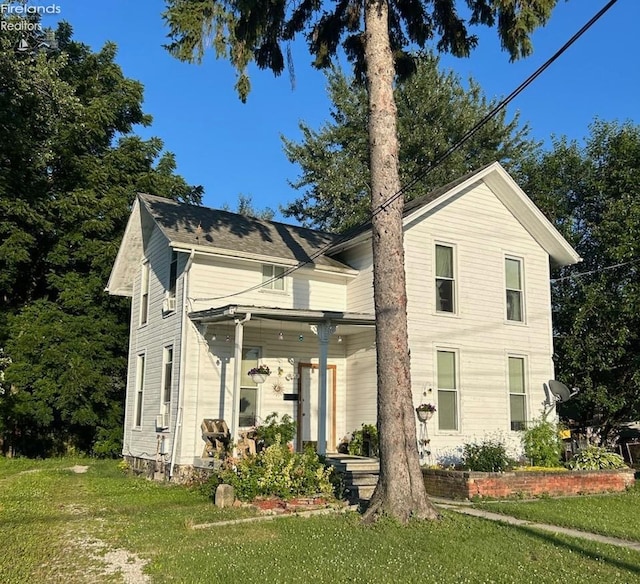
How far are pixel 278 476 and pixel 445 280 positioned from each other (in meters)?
7.39

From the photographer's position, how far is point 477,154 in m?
29.8

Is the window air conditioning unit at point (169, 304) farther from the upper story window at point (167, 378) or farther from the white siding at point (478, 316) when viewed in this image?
the white siding at point (478, 316)

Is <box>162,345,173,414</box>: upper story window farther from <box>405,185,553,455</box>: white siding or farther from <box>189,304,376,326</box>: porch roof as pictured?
<box>405,185,553,455</box>: white siding

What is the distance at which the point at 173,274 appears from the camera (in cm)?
1550

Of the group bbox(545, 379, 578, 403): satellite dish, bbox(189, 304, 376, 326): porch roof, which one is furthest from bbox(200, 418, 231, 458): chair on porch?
bbox(545, 379, 578, 403): satellite dish

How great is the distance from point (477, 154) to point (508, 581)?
26.3 m

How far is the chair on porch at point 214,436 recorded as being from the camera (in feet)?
43.1

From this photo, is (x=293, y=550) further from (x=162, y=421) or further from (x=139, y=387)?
(x=139, y=387)

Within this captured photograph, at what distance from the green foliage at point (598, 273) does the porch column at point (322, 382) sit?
27.6ft

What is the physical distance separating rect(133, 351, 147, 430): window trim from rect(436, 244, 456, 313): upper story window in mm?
7892

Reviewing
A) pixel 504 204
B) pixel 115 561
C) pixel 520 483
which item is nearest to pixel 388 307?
pixel 115 561

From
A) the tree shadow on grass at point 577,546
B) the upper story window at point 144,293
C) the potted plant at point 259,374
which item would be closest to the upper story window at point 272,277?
the potted plant at point 259,374

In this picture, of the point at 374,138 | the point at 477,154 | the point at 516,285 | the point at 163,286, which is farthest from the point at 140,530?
the point at 477,154

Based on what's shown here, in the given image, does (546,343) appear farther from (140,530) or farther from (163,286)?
(140,530)
